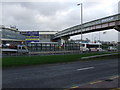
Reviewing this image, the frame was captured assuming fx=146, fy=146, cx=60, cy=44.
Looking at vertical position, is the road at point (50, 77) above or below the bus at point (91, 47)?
below

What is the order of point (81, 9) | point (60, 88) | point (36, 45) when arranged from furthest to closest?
1. point (36, 45)
2. point (81, 9)
3. point (60, 88)

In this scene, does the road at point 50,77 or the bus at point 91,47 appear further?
the bus at point 91,47

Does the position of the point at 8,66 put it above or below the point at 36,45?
below

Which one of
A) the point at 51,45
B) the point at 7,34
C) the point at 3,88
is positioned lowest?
the point at 3,88

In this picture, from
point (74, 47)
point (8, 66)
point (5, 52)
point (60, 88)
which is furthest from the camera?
point (74, 47)

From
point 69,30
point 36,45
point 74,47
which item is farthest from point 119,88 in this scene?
point 69,30

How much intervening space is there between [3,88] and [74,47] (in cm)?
3827

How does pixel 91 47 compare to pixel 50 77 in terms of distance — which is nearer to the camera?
pixel 50 77

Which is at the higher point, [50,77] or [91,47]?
[91,47]

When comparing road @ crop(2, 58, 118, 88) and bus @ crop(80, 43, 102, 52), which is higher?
bus @ crop(80, 43, 102, 52)

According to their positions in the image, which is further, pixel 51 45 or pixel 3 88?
pixel 51 45

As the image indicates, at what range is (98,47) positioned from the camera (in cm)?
6012

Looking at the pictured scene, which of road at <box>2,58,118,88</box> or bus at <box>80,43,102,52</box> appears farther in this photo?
bus at <box>80,43,102,52</box>

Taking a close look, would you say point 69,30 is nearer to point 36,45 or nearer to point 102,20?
point 102,20
